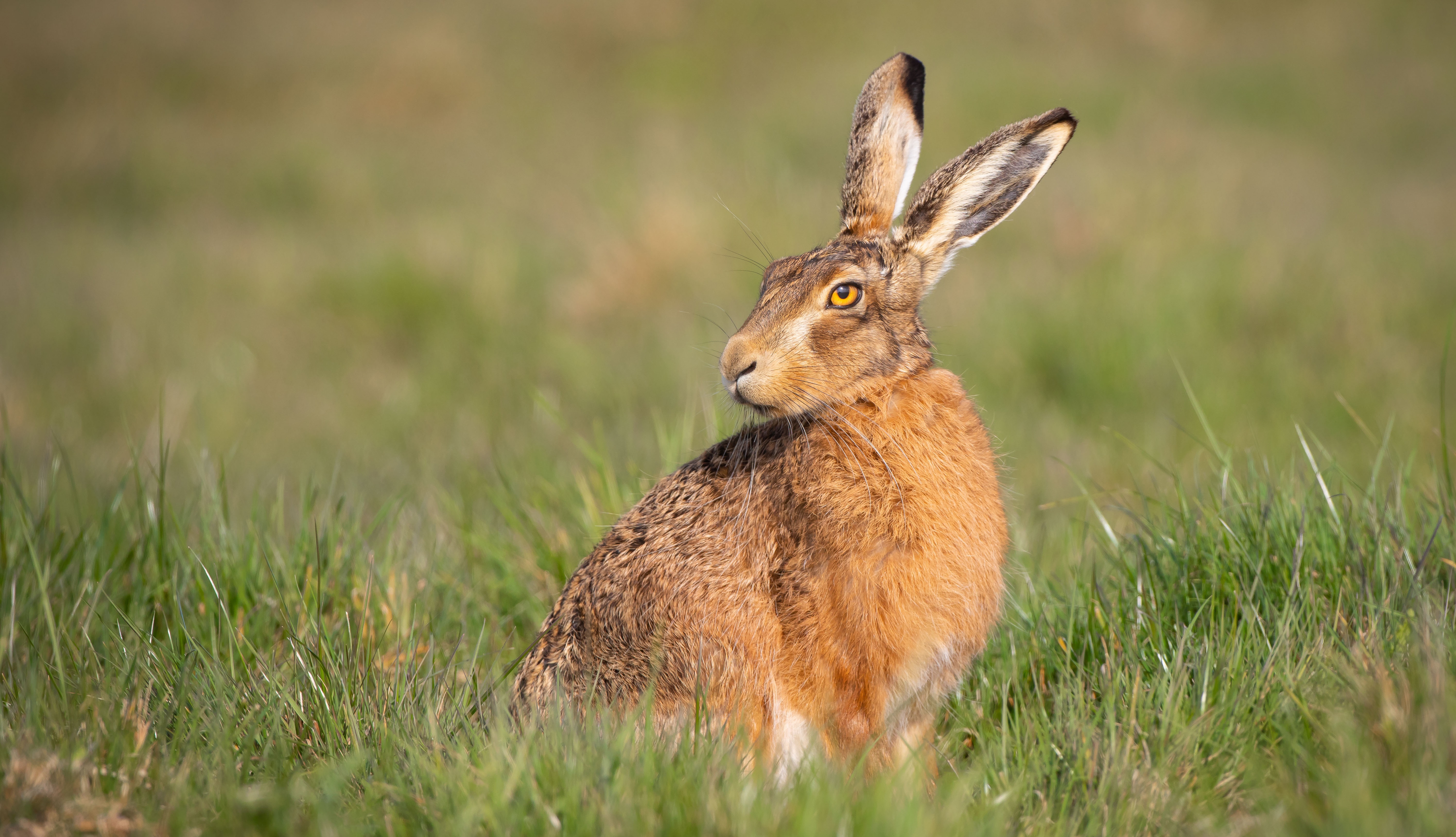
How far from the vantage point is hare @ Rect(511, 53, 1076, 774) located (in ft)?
9.08

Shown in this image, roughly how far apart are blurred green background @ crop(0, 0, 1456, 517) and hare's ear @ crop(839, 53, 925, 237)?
2.41ft

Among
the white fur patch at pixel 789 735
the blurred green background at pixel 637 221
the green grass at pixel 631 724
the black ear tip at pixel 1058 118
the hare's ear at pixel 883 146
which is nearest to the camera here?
the green grass at pixel 631 724

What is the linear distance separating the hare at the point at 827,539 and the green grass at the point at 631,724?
0.23m

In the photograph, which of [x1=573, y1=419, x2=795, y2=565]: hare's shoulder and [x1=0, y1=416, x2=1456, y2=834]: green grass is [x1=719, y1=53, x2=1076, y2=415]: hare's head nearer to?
[x1=573, y1=419, x2=795, y2=565]: hare's shoulder

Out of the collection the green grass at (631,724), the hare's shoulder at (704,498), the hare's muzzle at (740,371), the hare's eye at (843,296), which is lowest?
→ the green grass at (631,724)

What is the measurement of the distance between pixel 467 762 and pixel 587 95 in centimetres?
1749

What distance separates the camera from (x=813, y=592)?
279 centimetres

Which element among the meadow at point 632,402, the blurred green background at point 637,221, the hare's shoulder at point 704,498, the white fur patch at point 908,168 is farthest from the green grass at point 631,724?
the white fur patch at point 908,168

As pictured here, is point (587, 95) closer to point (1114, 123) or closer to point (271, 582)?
point (1114, 123)

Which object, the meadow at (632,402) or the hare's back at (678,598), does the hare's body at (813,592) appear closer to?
the hare's back at (678,598)

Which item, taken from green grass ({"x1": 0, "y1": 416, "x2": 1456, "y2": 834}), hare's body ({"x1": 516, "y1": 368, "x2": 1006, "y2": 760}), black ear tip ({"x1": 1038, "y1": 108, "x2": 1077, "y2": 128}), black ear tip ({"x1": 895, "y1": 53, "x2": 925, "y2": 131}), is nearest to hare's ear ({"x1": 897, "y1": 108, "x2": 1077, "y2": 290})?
black ear tip ({"x1": 1038, "y1": 108, "x2": 1077, "y2": 128})

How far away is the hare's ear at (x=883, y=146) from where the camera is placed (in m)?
3.47

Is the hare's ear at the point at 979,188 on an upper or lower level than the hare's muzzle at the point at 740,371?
upper

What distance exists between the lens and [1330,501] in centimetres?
319
